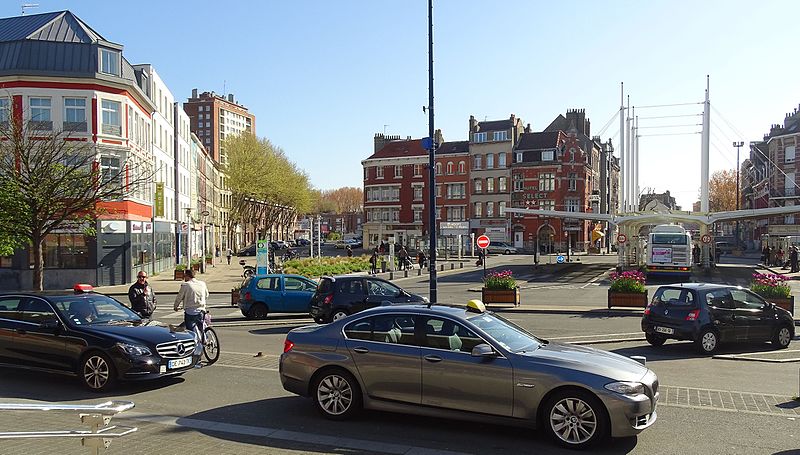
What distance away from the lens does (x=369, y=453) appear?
6.72 m

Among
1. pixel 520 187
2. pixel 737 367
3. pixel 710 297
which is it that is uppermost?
pixel 520 187

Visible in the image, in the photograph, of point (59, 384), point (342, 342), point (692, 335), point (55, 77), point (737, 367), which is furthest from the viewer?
point (55, 77)

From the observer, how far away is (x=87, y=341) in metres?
Answer: 9.73

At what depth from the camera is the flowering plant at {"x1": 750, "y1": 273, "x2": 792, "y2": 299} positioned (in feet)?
62.5

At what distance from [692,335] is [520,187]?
229ft

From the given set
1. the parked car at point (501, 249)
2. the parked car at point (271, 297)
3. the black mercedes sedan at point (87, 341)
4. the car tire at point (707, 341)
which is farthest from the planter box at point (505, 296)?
the parked car at point (501, 249)

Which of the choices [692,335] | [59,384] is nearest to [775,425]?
[692,335]

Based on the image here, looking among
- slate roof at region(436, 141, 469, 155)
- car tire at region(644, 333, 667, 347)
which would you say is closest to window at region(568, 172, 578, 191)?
slate roof at region(436, 141, 469, 155)

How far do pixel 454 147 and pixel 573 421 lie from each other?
8159 cm

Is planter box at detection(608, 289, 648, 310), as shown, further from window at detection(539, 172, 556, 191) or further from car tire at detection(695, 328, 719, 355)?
window at detection(539, 172, 556, 191)

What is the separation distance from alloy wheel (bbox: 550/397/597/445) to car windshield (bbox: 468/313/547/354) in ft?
2.53

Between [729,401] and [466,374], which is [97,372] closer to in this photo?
[466,374]

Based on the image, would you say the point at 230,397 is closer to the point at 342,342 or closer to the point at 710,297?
the point at 342,342

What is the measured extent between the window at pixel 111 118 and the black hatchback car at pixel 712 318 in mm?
32117
